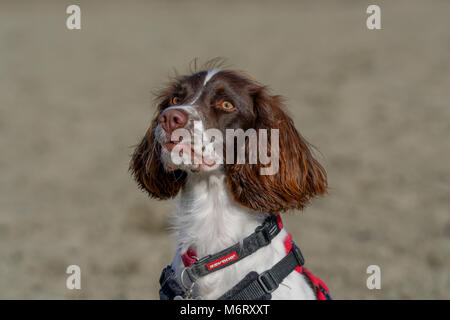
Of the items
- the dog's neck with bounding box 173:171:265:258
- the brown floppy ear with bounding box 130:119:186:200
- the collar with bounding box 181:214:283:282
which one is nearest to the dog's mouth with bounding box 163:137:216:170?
the dog's neck with bounding box 173:171:265:258

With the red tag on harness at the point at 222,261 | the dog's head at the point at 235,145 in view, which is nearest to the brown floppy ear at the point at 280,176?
the dog's head at the point at 235,145

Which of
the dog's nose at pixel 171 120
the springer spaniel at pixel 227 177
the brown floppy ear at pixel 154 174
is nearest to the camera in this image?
the dog's nose at pixel 171 120

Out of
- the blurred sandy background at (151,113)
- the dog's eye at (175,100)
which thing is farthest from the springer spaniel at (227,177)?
the blurred sandy background at (151,113)

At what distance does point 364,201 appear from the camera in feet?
28.2

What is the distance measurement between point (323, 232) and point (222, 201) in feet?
15.2

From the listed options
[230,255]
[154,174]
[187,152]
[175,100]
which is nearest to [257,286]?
[230,255]

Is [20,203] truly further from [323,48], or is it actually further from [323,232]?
[323,48]

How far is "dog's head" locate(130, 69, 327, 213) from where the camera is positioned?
9.85 feet

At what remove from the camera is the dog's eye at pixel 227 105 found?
3.25m

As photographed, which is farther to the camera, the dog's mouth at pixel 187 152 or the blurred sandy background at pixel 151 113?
the blurred sandy background at pixel 151 113

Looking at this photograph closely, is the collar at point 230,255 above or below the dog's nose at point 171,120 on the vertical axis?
below

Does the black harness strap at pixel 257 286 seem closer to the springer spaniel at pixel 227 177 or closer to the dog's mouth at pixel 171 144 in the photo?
the springer spaniel at pixel 227 177

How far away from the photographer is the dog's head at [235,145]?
3.00 m

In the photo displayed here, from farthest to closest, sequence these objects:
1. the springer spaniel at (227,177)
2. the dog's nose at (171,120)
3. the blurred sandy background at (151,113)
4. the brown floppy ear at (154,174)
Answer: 1. the blurred sandy background at (151,113)
2. the brown floppy ear at (154,174)
3. the springer spaniel at (227,177)
4. the dog's nose at (171,120)
